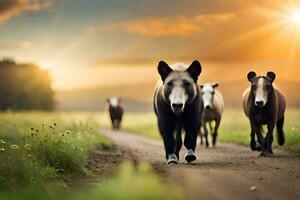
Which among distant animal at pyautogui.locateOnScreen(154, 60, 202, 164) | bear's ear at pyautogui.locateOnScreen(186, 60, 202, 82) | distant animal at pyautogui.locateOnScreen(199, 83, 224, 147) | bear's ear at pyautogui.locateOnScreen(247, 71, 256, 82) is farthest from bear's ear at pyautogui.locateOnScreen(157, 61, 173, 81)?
distant animal at pyautogui.locateOnScreen(199, 83, 224, 147)

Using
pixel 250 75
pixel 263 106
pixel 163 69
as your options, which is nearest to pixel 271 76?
pixel 250 75

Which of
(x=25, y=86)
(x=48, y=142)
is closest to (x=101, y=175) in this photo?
(x=48, y=142)

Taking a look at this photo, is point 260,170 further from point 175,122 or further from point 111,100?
point 111,100

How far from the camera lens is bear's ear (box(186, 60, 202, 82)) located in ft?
40.4

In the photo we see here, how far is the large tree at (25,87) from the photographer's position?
1839 inches

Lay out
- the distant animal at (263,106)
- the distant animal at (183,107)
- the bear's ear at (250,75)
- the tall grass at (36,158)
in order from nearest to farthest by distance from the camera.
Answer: the tall grass at (36,158) < the distant animal at (183,107) < the distant animal at (263,106) < the bear's ear at (250,75)

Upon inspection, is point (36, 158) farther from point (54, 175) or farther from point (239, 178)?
point (239, 178)

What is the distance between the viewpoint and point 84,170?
11703 mm

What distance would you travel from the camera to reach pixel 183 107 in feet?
38.8

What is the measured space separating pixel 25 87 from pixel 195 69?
3758 cm

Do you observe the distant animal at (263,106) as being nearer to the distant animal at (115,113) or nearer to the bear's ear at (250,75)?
the bear's ear at (250,75)

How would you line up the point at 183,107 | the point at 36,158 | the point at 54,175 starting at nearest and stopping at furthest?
the point at 54,175
the point at 36,158
the point at 183,107

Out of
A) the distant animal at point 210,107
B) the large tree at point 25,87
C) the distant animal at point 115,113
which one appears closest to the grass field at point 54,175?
the distant animal at point 210,107

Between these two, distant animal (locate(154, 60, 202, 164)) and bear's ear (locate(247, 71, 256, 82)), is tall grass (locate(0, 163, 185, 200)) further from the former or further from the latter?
bear's ear (locate(247, 71, 256, 82))
